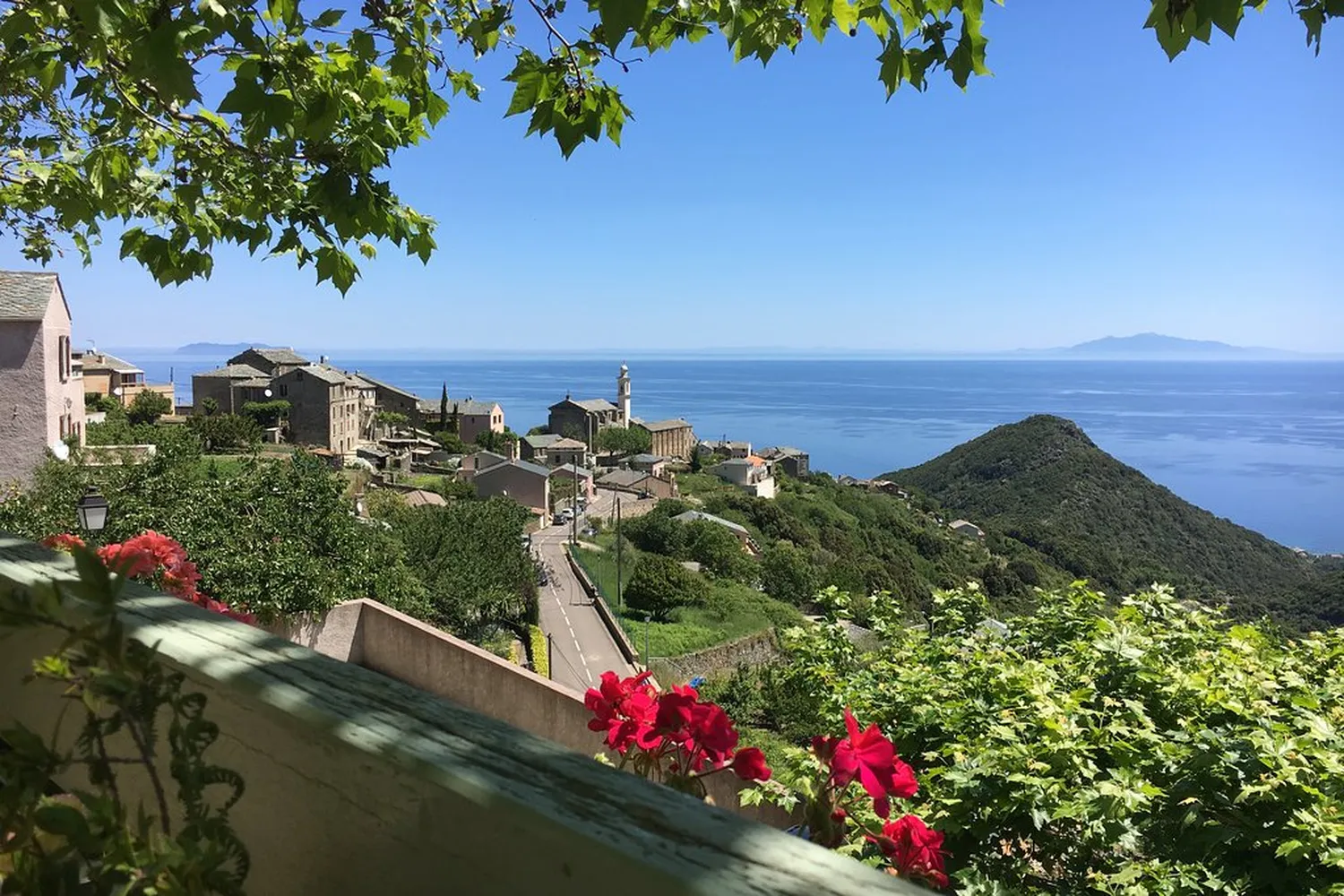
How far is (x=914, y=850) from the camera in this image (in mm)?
1482

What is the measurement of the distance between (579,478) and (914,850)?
61.9 metres

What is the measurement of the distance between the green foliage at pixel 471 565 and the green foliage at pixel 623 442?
5869 cm

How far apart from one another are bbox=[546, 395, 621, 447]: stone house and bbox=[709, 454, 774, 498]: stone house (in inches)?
632

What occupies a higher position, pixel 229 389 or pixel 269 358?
pixel 269 358

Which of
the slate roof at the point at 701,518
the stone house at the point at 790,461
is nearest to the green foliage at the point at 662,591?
the slate roof at the point at 701,518

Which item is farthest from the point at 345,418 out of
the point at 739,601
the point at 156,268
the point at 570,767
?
the point at 570,767

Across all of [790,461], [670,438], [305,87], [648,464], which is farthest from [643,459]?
[305,87]

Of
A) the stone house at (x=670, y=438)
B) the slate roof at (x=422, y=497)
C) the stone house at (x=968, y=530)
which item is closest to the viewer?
the slate roof at (x=422, y=497)

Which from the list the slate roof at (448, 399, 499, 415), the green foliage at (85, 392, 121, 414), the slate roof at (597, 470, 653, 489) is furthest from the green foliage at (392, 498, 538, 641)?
the slate roof at (448, 399, 499, 415)

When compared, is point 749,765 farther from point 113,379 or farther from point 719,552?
point 113,379

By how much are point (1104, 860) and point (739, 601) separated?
33698 millimetres

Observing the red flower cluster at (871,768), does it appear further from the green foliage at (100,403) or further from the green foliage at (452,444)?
the green foliage at (452,444)

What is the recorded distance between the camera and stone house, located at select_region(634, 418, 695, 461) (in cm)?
8838

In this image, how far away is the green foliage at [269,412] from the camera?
53.9 metres
